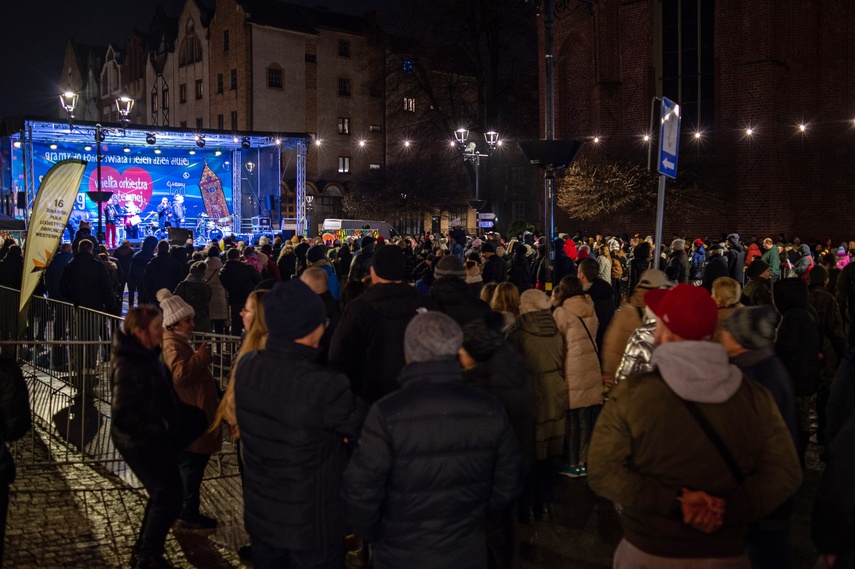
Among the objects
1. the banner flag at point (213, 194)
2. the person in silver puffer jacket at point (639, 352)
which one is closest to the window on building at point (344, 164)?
the banner flag at point (213, 194)

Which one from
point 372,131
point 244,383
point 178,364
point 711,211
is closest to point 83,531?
point 178,364

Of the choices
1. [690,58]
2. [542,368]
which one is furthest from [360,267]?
[690,58]

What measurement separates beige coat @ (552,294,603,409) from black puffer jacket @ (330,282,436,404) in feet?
6.30

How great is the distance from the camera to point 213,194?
110 ft

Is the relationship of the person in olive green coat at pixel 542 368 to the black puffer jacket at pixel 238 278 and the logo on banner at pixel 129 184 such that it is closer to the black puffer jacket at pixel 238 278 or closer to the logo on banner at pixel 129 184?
the black puffer jacket at pixel 238 278

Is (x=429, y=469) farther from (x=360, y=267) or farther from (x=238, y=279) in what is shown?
(x=238, y=279)

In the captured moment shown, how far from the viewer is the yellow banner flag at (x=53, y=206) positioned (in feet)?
26.3

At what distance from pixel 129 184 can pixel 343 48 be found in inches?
1110

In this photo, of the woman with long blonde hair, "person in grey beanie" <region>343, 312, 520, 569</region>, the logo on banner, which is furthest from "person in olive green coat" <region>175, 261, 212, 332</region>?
the logo on banner

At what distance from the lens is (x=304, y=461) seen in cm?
363

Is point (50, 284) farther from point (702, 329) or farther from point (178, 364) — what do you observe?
point (702, 329)

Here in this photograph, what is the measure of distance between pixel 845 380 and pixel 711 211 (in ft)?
97.7

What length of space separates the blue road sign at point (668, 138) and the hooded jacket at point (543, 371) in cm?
210

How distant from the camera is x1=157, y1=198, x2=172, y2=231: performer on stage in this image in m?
32.7
